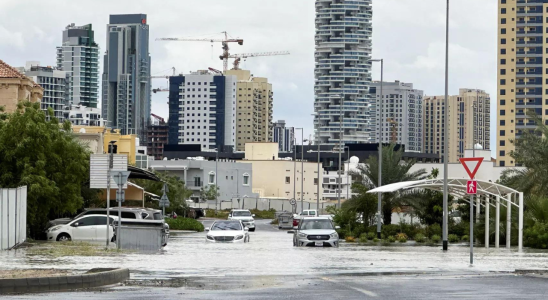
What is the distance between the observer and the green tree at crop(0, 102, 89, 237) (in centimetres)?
4125

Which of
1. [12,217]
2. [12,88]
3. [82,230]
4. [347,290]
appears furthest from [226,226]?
[347,290]

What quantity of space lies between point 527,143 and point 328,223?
1669 cm

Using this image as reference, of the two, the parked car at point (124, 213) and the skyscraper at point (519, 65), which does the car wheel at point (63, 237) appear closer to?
the parked car at point (124, 213)

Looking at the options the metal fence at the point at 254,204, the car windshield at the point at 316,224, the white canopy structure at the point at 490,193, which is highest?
the white canopy structure at the point at 490,193

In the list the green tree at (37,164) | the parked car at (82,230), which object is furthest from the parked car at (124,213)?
the parked car at (82,230)

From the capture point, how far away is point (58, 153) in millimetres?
44375

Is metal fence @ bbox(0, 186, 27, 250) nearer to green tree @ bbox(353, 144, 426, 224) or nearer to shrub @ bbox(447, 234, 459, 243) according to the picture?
shrub @ bbox(447, 234, 459, 243)

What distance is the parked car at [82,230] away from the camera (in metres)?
41.5

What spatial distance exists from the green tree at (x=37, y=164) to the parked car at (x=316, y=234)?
10.4 meters

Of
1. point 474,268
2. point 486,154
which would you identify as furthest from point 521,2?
point 474,268

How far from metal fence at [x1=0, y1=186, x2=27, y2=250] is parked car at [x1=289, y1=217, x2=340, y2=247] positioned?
11084mm

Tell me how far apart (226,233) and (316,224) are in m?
4.80

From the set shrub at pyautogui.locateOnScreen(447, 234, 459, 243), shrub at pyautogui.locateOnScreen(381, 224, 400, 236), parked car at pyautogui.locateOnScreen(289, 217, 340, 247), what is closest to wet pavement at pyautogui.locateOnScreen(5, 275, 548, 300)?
parked car at pyautogui.locateOnScreen(289, 217, 340, 247)

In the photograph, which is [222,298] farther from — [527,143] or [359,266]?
[527,143]
